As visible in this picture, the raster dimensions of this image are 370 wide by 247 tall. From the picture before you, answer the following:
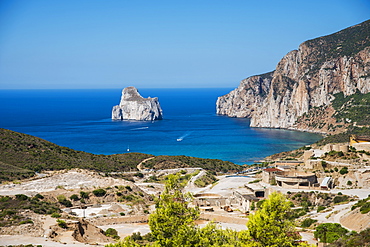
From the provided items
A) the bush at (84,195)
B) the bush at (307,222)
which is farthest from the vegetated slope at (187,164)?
the bush at (307,222)

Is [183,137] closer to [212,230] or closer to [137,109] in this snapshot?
[137,109]

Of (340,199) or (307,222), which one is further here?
(340,199)

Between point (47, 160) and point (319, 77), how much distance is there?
11834cm

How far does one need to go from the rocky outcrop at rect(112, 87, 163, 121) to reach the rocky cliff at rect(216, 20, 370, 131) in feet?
127

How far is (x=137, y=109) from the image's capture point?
180 meters

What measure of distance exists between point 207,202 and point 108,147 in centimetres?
6546

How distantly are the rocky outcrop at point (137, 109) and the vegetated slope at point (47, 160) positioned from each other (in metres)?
102

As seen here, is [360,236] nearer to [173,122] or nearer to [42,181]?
[42,181]

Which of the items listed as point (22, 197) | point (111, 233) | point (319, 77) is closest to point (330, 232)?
point (111, 233)

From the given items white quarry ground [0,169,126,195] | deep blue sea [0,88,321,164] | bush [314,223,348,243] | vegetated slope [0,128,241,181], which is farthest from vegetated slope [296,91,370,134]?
bush [314,223,348,243]

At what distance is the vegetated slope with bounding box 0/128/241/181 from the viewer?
5312cm

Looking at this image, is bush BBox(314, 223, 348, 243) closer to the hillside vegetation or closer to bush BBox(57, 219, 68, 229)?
bush BBox(57, 219, 68, 229)

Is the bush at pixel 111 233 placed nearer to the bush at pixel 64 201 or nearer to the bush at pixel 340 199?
the bush at pixel 64 201

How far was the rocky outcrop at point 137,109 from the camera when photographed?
6968 inches
